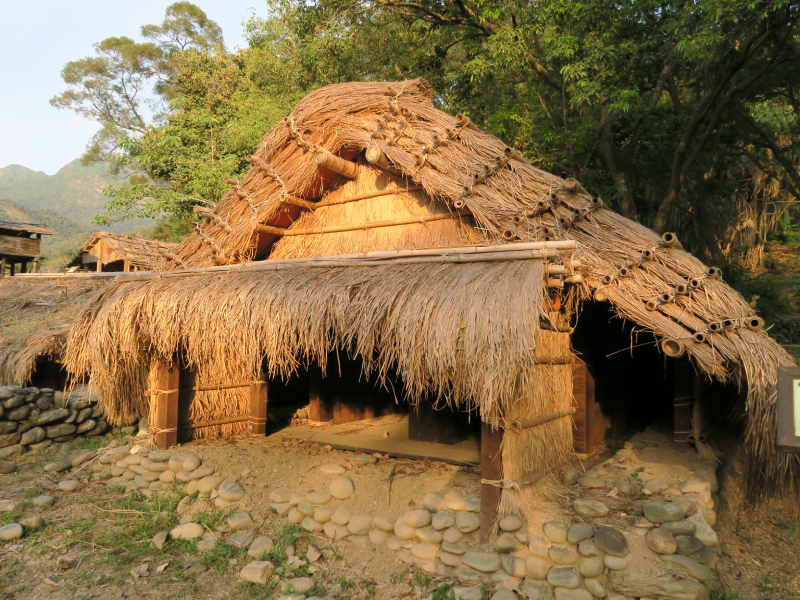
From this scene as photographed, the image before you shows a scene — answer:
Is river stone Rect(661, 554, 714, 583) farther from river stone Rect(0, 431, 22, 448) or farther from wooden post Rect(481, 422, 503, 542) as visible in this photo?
river stone Rect(0, 431, 22, 448)

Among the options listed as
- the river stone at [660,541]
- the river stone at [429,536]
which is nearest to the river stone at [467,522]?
the river stone at [429,536]

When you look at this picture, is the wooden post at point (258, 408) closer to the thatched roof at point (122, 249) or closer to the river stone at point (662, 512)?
the river stone at point (662, 512)

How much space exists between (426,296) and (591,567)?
2106mm

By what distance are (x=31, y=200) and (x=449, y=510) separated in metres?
99.4

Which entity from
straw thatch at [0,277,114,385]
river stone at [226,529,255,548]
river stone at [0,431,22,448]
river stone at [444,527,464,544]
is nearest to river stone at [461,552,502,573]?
river stone at [444,527,464,544]

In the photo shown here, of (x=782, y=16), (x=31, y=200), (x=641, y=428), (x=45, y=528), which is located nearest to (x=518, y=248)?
(x=641, y=428)

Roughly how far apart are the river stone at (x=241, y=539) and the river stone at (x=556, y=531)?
2.48m

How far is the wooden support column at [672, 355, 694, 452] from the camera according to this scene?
200 inches

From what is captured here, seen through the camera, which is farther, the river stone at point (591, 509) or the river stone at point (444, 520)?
the river stone at point (444, 520)

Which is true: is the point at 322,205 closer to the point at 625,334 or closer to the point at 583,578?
the point at 625,334

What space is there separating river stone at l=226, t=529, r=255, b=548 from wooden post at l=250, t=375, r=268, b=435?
6.70ft

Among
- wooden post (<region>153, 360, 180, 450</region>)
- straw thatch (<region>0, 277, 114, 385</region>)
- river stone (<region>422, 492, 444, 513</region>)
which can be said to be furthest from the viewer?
straw thatch (<region>0, 277, 114, 385</region>)

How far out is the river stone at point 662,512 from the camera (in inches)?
150

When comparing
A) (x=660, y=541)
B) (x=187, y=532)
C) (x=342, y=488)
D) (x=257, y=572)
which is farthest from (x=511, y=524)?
(x=187, y=532)
